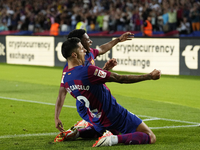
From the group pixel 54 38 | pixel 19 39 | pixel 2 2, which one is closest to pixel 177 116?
pixel 54 38

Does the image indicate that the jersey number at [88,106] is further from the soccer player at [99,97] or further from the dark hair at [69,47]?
the dark hair at [69,47]

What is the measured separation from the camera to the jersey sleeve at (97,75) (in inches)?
215

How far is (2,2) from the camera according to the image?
35.0m

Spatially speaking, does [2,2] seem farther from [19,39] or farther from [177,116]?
[177,116]

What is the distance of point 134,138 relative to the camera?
5812mm

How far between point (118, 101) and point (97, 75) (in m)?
5.31

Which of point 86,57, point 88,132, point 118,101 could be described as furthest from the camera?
point 118,101

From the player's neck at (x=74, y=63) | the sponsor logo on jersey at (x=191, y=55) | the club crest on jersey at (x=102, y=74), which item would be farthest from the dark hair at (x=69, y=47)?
the sponsor logo on jersey at (x=191, y=55)

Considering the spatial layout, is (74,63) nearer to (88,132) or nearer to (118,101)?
(88,132)

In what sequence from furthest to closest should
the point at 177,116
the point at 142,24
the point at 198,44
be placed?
the point at 142,24 → the point at 198,44 → the point at 177,116

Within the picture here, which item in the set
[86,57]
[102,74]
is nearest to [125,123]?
[102,74]

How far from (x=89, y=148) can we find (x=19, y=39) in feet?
58.5

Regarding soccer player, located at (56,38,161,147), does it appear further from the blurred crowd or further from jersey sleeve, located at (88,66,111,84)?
the blurred crowd

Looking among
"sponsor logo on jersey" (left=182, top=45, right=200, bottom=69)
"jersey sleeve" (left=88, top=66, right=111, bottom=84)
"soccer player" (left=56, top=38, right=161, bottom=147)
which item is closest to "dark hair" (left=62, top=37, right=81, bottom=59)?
"soccer player" (left=56, top=38, right=161, bottom=147)
